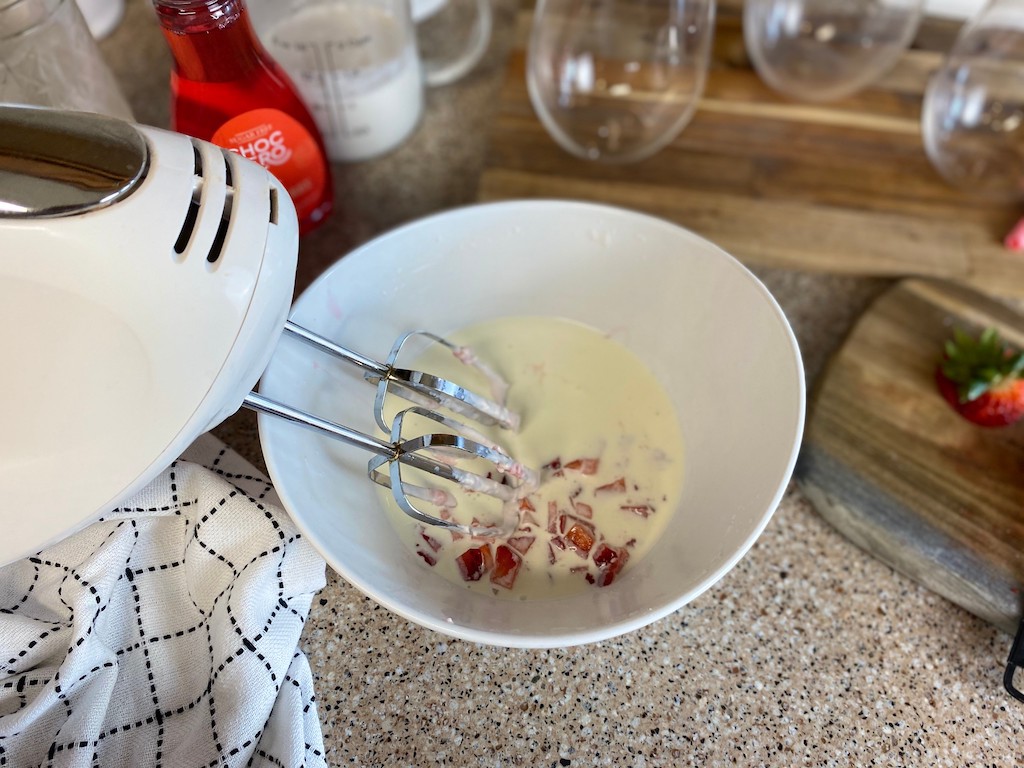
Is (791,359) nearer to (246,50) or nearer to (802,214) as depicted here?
(802,214)

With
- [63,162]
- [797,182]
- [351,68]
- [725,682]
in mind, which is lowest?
[725,682]

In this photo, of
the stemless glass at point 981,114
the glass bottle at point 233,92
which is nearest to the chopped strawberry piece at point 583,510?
the glass bottle at point 233,92

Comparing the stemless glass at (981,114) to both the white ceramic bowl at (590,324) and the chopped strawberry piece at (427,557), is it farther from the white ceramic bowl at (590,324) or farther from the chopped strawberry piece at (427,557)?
the chopped strawberry piece at (427,557)

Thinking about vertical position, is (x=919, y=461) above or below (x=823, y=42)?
below

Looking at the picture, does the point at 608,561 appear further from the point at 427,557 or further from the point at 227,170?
the point at 227,170

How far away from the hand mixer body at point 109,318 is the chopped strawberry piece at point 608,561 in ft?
0.92

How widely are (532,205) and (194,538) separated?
36 centimetres

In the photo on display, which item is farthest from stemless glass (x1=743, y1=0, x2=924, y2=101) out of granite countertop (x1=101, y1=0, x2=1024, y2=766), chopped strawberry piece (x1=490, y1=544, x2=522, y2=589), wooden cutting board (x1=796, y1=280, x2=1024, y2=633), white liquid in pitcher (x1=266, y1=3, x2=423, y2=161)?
chopped strawberry piece (x1=490, y1=544, x2=522, y2=589)

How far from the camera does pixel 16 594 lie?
528 mm

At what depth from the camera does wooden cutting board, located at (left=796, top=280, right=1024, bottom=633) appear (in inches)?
23.3

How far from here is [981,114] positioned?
85 cm

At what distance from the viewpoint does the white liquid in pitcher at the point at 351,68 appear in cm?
73

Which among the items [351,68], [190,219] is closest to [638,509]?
[190,219]

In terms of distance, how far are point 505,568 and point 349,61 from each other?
0.51 meters
